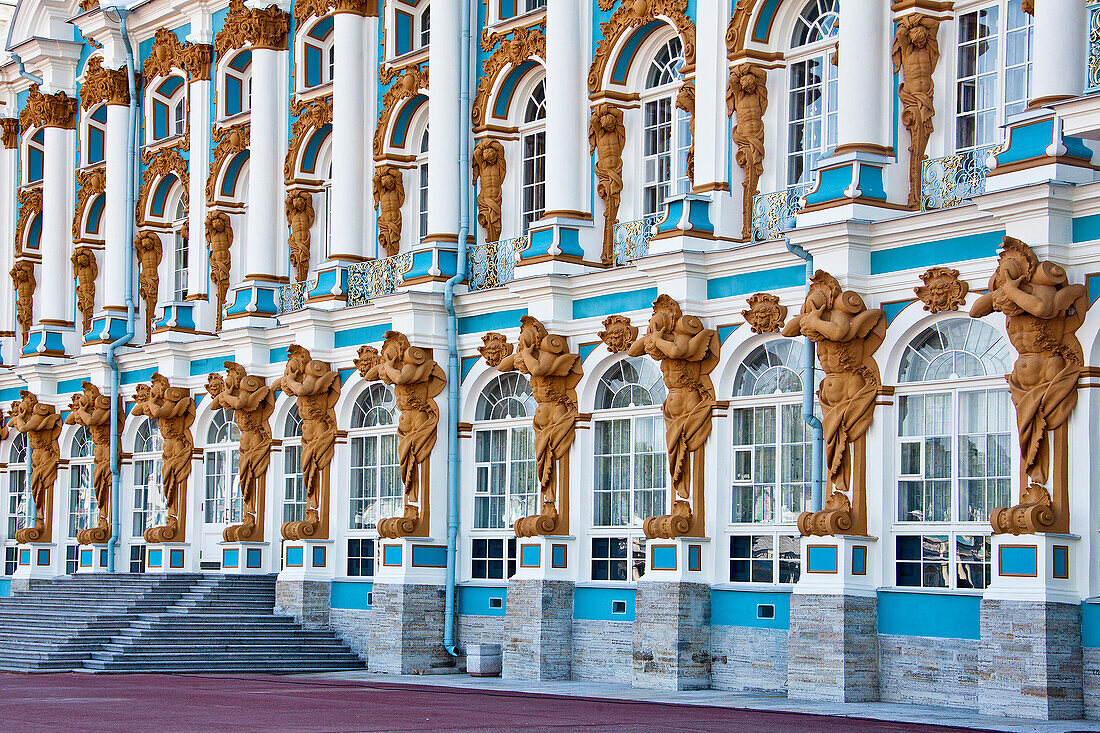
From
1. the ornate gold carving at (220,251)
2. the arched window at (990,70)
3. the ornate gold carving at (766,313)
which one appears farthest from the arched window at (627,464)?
the ornate gold carving at (220,251)

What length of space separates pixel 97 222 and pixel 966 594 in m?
20.9

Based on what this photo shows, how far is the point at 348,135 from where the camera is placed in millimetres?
27484

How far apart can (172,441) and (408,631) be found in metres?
7.53

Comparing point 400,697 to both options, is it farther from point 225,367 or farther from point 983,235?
point 225,367

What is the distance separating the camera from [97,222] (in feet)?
114

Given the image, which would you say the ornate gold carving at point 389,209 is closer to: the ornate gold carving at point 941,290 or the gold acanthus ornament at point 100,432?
the gold acanthus ornament at point 100,432

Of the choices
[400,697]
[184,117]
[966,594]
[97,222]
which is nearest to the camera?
[966,594]

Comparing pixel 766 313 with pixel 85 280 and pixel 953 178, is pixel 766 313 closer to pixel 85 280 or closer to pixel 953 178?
pixel 953 178

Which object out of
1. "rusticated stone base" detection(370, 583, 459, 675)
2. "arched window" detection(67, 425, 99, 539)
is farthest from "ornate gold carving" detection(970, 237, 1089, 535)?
"arched window" detection(67, 425, 99, 539)

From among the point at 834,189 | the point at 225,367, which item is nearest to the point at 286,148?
the point at 225,367

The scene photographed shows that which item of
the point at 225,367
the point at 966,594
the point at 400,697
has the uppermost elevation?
the point at 225,367

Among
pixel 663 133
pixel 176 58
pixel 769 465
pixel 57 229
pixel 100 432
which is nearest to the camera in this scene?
pixel 769 465

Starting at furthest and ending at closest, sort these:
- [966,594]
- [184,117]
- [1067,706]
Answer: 1. [184,117]
2. [966,594]
3. [1067,706]

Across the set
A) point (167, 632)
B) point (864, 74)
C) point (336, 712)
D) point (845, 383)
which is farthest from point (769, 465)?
point (167, 632)
